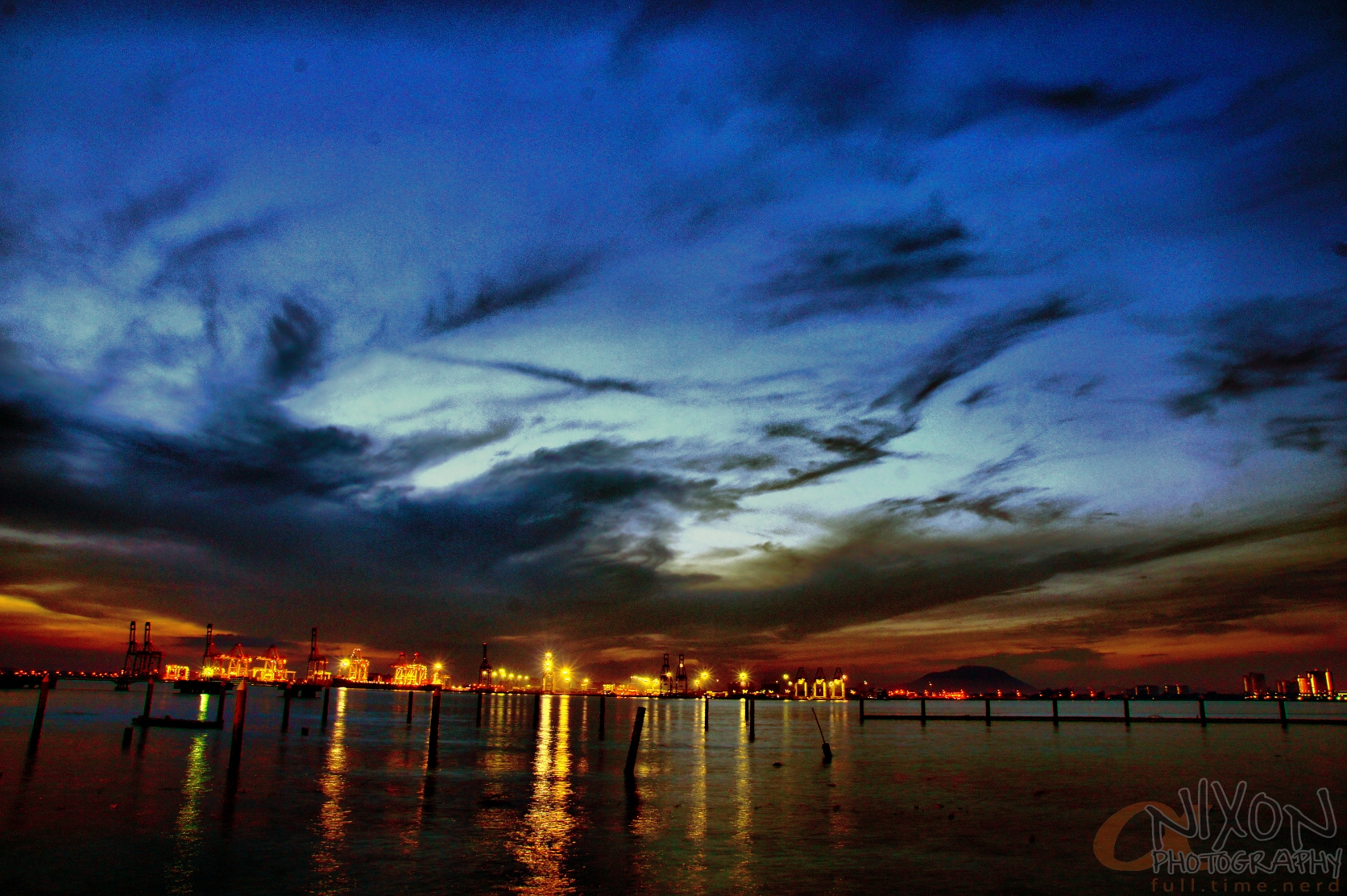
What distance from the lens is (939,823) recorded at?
27.5m

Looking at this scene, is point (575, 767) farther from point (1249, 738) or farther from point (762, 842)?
point (1249, 738)

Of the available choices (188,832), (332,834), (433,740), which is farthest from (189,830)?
(433,740)

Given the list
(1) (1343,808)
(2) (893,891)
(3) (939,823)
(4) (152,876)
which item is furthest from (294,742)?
(1) (1343,808)

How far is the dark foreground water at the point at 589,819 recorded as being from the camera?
19062 millimetres

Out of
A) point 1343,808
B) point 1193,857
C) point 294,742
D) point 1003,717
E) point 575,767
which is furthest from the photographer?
point 1003,717

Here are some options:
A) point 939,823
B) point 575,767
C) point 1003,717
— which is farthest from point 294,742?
point 1003,717

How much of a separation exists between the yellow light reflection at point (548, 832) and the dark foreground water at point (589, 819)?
0.34 ft

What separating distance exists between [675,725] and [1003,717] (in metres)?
40.8

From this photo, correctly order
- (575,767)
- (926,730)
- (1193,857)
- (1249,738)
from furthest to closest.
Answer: (926,730), (1249,738), (575,767), (1193,857)

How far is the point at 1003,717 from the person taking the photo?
10244cm

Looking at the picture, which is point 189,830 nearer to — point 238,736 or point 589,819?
point 589,819

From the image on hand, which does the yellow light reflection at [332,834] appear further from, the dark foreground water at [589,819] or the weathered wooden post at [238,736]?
the weathered wooden post at [238,736]

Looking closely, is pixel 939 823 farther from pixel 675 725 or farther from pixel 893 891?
pixel 675 725

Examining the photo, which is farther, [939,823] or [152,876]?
[939,823]
